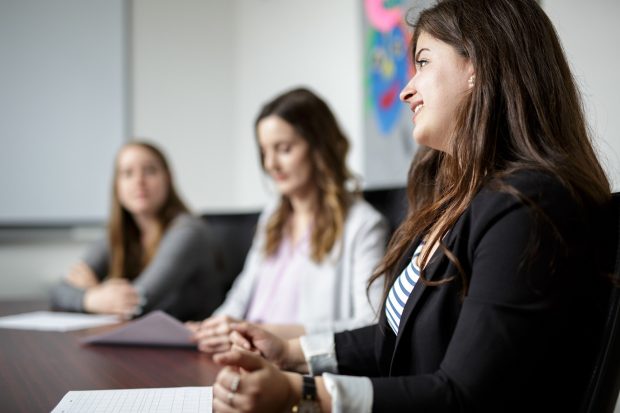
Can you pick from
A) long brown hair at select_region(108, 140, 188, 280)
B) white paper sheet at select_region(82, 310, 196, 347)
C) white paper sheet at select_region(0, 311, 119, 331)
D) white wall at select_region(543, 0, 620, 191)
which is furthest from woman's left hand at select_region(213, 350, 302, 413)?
long brown hair at select_region(108, 140, 188, 280)

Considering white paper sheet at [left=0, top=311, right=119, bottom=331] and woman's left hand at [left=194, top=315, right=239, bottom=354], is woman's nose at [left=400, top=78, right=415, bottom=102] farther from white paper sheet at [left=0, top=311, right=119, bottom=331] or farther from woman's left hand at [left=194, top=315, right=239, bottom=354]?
white paper sheet at [left=0, top=311, right=119, bottom=331]

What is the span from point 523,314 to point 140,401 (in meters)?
0.54

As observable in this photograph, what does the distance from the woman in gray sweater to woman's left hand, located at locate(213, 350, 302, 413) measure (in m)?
1.15

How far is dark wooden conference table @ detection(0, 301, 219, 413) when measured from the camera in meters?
0.96

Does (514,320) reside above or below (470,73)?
below

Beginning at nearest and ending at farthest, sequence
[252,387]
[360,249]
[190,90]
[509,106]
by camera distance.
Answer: [252,387], [509,106], [360,249], [190,90]

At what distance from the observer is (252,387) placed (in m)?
0.68

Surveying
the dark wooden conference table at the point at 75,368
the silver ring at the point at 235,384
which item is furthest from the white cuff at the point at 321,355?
the silver ring at the point at 235,384

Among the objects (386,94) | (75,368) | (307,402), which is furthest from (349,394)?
(386,94)

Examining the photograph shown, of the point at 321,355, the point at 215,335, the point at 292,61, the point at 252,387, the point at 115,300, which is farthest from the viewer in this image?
the point at 292,61

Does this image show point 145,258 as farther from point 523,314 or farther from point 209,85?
point 523,314

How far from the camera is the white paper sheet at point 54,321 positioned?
5.26 ft

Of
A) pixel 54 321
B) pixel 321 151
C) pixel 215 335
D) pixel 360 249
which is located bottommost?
pixel 54 321

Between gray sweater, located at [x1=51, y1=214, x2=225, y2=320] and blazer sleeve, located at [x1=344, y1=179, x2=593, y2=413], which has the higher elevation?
blazer sleeve, located at [x1=344, y1=179, x2=593, y2=413]
